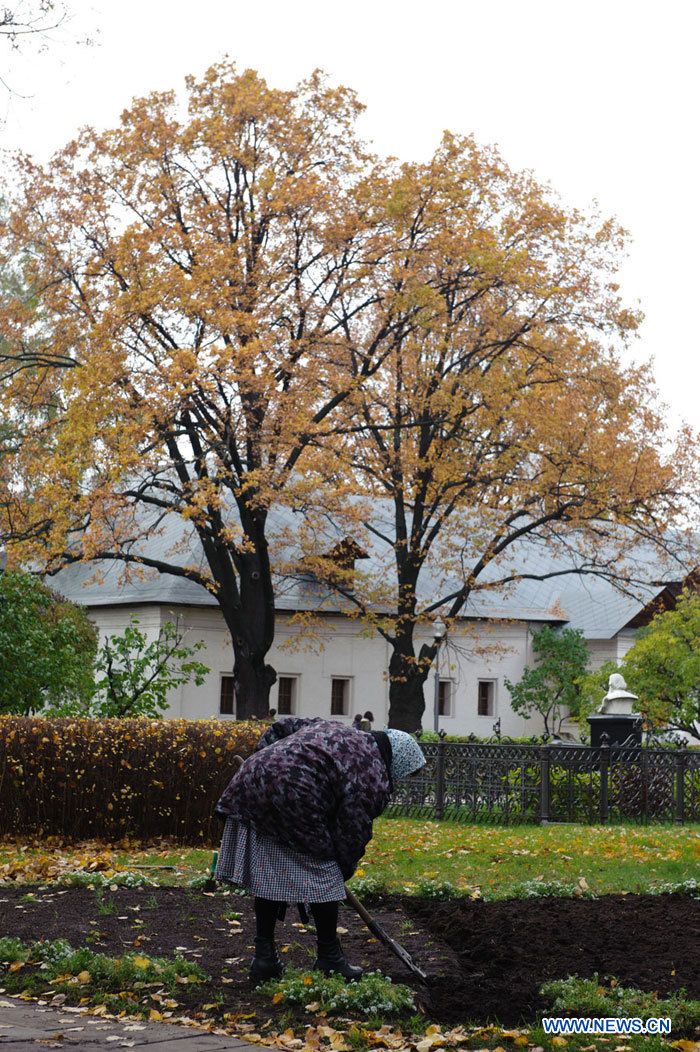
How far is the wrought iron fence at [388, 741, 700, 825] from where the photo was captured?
1839cm

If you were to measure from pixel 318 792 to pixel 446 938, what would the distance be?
6.65 ft

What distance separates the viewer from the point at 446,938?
813cm

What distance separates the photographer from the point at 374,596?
3122 cm

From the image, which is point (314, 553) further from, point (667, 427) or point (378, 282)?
point (667, 427)

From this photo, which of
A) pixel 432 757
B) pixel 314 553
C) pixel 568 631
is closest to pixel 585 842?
pixel 432 757

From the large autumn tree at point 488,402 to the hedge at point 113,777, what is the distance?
44.9 ft

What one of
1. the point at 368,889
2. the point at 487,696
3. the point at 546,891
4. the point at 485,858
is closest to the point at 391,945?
the point at 368,889

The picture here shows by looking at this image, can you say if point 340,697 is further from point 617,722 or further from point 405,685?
point 617,722

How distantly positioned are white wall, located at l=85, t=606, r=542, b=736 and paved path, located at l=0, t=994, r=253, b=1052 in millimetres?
25565

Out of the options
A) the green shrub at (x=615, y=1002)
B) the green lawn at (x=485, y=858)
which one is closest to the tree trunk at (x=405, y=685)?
the green lawn at (x=485, y=858)

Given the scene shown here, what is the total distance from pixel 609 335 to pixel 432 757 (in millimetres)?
14306

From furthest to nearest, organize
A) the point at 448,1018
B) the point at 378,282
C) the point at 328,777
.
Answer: the point at 378,282 < the point at 328,777 < the point at 448,1018

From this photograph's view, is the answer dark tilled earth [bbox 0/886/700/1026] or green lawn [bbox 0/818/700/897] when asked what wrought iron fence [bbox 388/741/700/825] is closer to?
green lawn [bbox 0/818/700/897]

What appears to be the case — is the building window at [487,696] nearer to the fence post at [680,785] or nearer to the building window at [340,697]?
the building window at [340,697]
